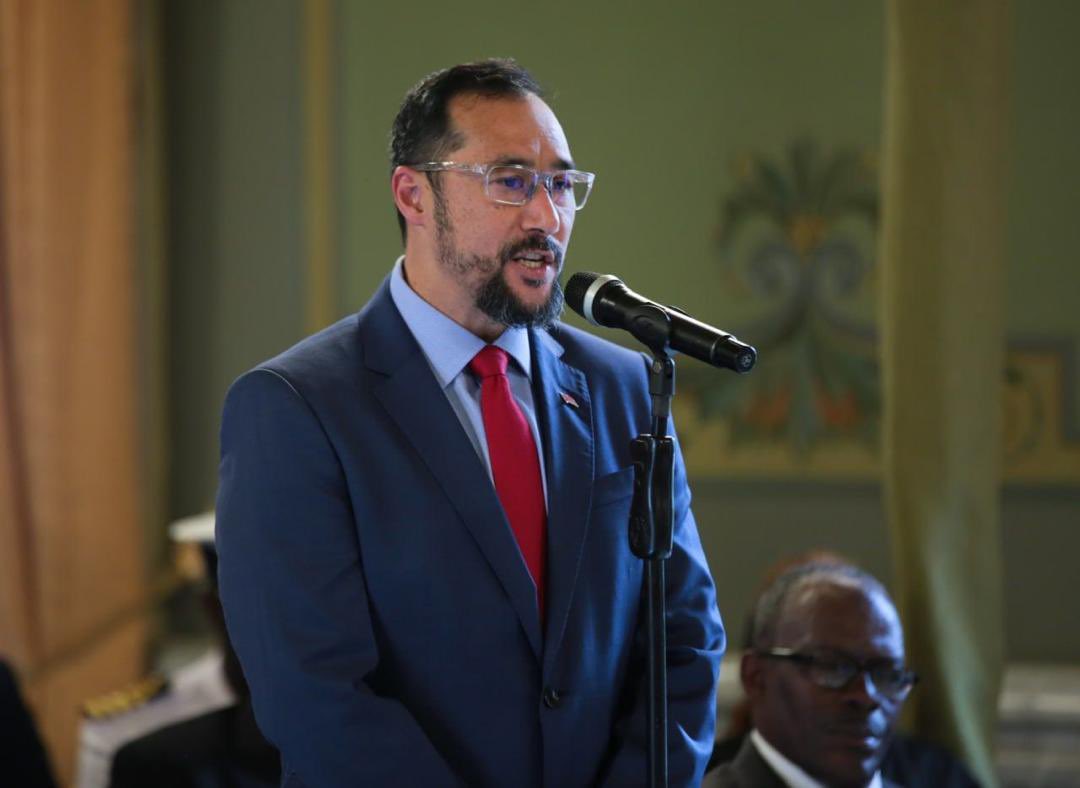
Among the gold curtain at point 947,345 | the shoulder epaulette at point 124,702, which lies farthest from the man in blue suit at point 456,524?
the shoulder epaulette at point 124,702

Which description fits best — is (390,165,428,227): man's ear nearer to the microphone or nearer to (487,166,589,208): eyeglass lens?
(487,166,589,208): eyeglass lens

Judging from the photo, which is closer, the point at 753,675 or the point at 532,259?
the point at 532,259

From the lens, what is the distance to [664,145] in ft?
12.8

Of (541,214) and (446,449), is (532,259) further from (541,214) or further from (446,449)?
(446,449)

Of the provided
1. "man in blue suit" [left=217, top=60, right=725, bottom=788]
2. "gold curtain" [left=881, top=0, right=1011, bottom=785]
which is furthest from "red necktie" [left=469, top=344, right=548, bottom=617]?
"gold curtain" [left=881, top=0, right=1011, bottom=785]

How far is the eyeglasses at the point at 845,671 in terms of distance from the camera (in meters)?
2.16

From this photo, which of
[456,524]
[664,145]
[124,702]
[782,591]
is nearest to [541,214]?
[456,524]

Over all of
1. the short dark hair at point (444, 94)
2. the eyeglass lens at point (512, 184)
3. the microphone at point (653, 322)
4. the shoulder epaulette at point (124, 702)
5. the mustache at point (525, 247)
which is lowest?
the shoulder epaulette at point (124, 702)

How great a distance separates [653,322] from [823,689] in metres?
1.06

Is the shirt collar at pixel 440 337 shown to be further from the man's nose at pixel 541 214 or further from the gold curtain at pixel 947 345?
the gold curtain at pixel 947 345

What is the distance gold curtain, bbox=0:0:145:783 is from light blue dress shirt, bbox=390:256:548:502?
2.28 meters

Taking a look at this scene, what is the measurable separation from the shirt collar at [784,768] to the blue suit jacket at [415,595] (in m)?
→ 0.72

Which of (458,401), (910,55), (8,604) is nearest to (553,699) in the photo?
(458,401)

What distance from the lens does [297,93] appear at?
158 inches
